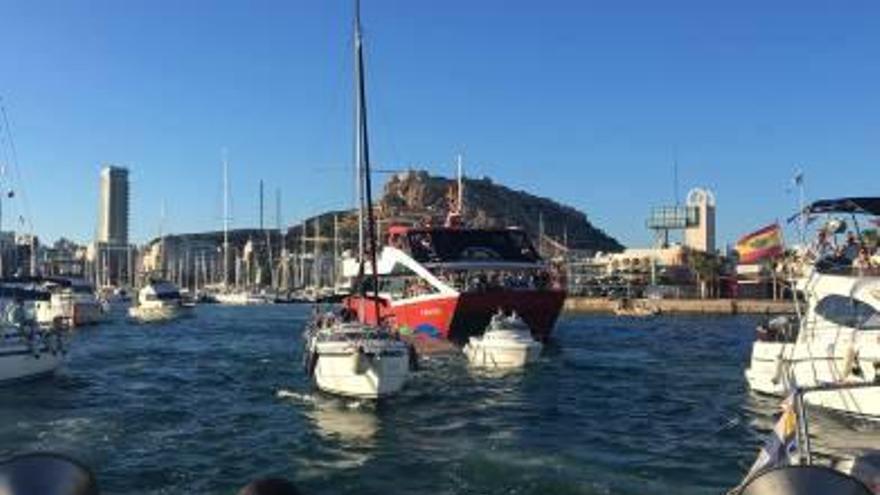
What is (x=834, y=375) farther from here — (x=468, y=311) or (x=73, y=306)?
(x=73, y=306)

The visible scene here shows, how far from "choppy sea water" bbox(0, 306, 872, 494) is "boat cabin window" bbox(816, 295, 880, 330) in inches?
134

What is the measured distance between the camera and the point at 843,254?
34.9 m

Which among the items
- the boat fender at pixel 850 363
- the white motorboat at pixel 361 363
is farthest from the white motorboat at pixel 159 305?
the boat fender at pixel 850 363

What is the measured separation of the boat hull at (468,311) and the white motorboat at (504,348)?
1021 centimetres

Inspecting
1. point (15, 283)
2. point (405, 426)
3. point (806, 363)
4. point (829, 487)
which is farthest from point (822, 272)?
point (15, 283)

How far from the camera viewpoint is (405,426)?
28453 mm

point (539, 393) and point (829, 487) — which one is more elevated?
point (829, 487)

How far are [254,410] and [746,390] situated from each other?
16846mm

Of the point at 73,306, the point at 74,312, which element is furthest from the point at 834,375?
the point at 73,306

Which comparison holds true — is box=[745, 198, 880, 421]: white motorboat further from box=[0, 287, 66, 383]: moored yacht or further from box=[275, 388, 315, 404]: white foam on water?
box=[0, 287, 66, 383]: moored yacht

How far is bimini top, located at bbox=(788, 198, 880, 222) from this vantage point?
3391cm

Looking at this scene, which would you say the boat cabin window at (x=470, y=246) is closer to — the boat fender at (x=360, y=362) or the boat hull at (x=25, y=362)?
the boat hull at (x=25, y=362)

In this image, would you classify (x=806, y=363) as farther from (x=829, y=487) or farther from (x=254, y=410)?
(x=829, y=487)

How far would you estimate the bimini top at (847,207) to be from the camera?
33.9 m
